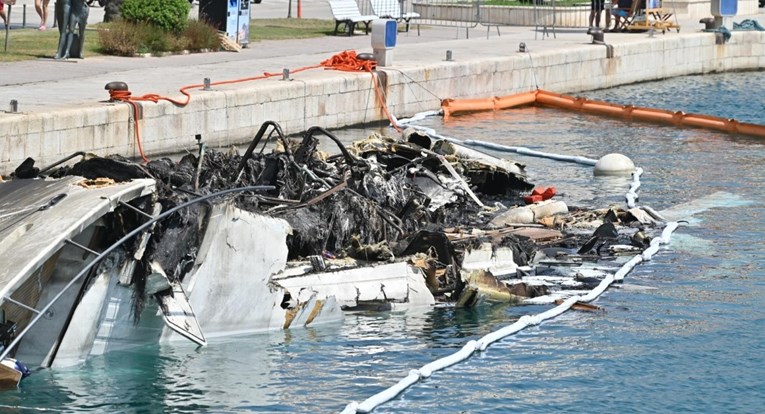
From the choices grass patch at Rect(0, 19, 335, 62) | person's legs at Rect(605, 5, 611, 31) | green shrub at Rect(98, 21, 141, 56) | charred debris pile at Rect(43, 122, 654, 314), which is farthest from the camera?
person's legs at Rect(605, 5, 611, 31)

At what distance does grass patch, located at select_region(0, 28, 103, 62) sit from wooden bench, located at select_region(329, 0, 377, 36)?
525 centimetres

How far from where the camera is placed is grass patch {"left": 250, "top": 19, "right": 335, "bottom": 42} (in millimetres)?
29823

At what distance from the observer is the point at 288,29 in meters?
31.5

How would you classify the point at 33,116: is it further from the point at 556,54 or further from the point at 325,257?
A: the point at 556,54

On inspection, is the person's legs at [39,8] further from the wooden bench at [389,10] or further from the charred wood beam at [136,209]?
the charred wood beam at [136,209]

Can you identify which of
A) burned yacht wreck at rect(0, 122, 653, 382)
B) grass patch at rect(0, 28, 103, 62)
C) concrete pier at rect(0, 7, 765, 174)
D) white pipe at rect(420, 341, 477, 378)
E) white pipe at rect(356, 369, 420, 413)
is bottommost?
white pipe at rect(356, 369, 420, 413)

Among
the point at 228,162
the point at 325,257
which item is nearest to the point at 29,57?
the point at 228,162

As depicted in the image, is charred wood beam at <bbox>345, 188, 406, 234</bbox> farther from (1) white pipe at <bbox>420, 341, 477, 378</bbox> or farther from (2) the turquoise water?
(1) white pipe at <bbox>420, 341, 477, 378</bbox>

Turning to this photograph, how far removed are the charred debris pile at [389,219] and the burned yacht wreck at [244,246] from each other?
0.02 metres

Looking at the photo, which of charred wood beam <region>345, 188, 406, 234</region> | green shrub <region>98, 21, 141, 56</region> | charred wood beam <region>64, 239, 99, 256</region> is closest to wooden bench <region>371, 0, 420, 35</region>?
green shrub <region>98, 21, 141, 56</region>

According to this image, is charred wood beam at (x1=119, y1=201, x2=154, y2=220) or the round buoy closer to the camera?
charred wood beam at (x1=119, y1=201, x2=154, y2=220)

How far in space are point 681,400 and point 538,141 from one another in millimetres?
12397

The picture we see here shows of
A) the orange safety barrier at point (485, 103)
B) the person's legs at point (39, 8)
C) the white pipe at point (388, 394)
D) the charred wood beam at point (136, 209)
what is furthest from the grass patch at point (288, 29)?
the white pipe at point (388, 394)

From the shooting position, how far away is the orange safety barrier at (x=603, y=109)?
24172 mm
